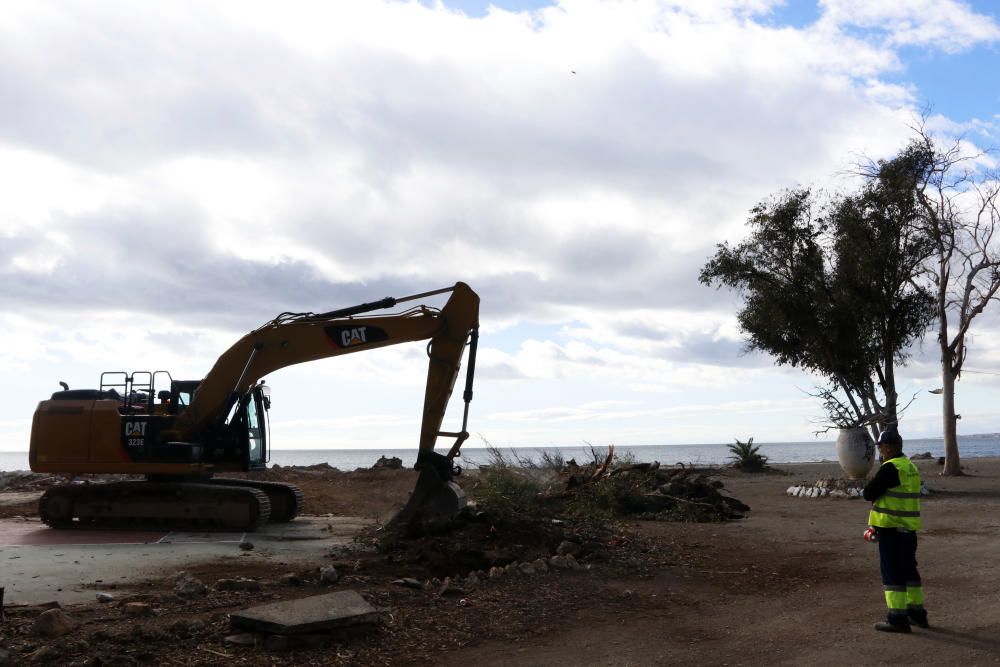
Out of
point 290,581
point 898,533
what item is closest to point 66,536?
point 290,581

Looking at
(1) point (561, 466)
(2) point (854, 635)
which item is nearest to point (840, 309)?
(1) point (561, 466)

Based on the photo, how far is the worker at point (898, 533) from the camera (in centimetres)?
798

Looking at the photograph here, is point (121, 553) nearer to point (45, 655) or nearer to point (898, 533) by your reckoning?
point (45, 655)

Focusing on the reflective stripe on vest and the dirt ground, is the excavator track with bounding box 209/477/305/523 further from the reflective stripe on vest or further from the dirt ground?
the reflective stripe on vest

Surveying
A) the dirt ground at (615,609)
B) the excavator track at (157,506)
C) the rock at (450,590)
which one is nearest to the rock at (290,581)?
the dirt ground at (615,609)

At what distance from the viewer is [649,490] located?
59.9ft

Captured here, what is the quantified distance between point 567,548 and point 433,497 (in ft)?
10.3

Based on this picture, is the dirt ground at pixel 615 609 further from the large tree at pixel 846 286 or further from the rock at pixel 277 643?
the large tree at pixel 846 286

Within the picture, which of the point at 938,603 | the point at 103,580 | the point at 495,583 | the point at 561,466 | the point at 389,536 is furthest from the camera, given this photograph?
the point at 561,466

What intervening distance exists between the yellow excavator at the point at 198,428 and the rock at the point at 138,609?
713 cm

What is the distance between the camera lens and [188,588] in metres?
9.00

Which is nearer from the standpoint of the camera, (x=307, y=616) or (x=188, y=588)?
(x=307, y=616)

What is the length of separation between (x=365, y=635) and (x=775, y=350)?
20.9 metres

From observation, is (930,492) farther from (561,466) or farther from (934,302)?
(561,466)
